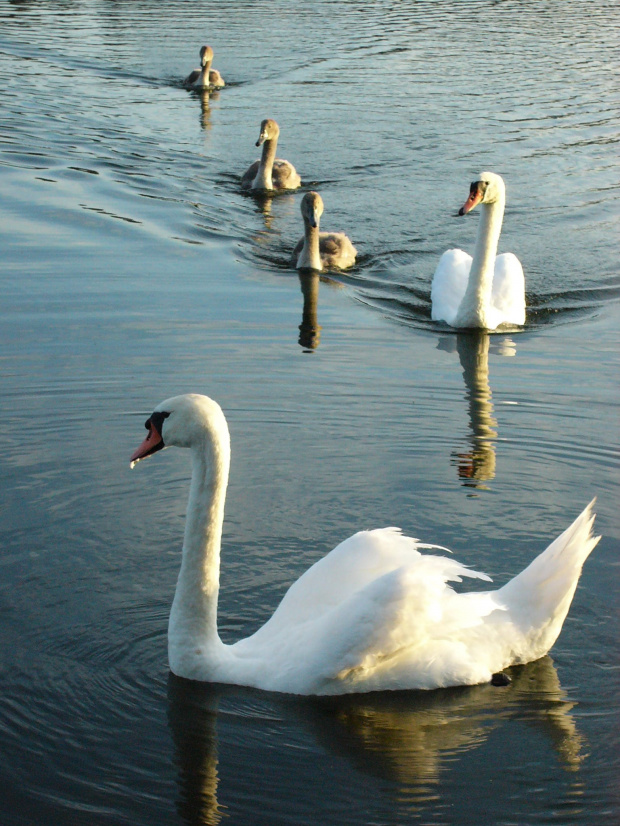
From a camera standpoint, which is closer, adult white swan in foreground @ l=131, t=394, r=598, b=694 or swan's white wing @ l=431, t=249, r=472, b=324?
adult white swan in foreground @ l=131, t=394, r=598, b=694

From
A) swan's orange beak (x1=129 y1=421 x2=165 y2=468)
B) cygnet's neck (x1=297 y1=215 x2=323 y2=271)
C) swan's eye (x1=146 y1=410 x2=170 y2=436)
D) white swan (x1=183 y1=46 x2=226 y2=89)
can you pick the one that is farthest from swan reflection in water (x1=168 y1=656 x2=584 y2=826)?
white swan (x1=183 y1=46 x2=226 y2=89)

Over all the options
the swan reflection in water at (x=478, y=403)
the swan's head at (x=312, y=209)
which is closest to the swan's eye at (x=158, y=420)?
the swan reflection in water at (x=478, y=403)

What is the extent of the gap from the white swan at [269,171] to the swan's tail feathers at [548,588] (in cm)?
1292

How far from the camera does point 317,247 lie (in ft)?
48.1

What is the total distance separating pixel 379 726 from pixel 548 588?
1.09m

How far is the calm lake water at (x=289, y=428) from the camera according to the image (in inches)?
209

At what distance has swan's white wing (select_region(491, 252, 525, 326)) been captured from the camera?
13.0 meters

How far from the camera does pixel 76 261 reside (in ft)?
44.8

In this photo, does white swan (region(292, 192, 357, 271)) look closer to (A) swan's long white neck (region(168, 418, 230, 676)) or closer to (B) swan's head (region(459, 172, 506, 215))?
(B) swan's head (region(459, 172, 506, 215))

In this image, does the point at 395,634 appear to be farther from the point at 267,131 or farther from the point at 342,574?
the point at 267,131

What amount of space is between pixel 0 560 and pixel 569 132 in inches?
642

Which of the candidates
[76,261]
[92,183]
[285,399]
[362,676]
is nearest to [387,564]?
[362,676]

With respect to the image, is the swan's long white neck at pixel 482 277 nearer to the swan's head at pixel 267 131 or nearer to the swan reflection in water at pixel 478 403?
the swan reflection in water at pixel 478 403

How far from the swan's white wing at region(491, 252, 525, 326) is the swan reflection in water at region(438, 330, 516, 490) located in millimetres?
523
